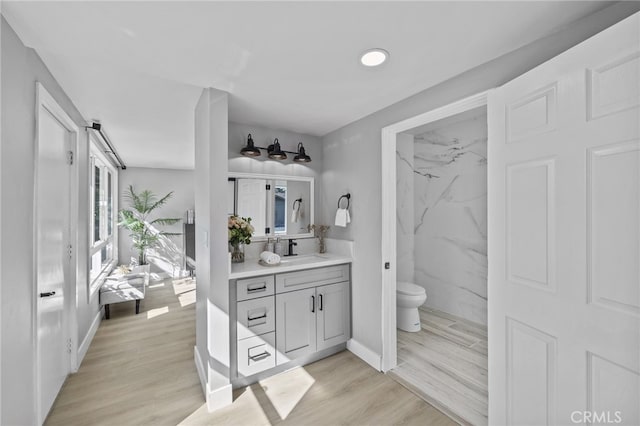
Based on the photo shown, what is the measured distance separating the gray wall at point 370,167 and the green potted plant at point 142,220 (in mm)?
3918

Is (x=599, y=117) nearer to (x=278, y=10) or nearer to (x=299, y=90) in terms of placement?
(x=278, y=10)

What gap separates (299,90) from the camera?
206cm

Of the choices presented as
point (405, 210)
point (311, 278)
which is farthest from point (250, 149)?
point (405, 210)

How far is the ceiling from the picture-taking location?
1240 millimetres

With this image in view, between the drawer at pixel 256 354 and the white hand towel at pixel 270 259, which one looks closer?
the drawer at pixel 256 354

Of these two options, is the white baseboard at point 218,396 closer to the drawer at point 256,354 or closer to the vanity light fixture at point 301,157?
the drawer at point 256,354

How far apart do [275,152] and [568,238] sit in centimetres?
230

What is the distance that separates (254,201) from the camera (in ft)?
9.27

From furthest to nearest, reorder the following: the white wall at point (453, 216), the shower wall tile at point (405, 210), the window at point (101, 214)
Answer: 1. the shower wall tile at point (405, 210)
2. the window at point (101, 214)
3. the white wall at point (453, 216)

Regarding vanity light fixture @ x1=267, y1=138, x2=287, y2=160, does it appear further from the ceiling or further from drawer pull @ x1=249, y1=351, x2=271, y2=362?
drawer pull @ x1=249, y1=351, x2=271, y2=362

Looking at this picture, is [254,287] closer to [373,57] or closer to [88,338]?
[373,57]

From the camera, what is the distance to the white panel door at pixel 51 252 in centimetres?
167

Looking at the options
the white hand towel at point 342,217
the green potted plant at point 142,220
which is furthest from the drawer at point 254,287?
the green potted plant at point 142,220

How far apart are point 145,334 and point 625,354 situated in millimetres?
3791
